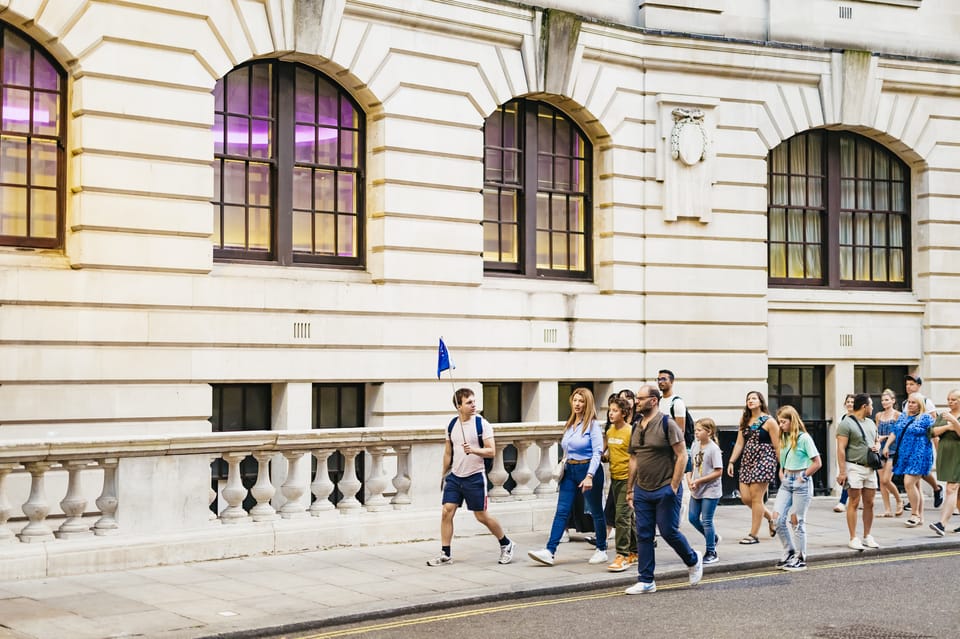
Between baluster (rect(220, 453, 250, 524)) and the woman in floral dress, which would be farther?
the woman in floral dress

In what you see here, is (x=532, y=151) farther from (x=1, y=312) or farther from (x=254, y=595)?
(x=254, y=595)

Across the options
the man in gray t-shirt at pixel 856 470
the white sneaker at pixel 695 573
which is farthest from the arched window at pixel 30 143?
the man in gray t-shirt at pixel 856 470

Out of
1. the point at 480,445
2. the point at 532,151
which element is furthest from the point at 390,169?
the point at 480,445

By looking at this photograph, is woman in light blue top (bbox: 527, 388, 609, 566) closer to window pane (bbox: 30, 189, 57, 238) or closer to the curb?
the curb

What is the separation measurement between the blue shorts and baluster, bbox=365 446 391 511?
5.01ft

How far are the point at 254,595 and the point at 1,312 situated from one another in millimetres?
5956

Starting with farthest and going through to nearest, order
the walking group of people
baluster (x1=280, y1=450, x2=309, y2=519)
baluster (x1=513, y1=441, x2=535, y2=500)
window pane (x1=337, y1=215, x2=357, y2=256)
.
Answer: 1. window pane (x1=337, y1=215, x2=357, y2=256)
2. baluster (x1=513, y1=441, x2=535, y2=500)
3. baluster (x1=280, y1=450, x2=309, y2=519)
4. the walking group of people

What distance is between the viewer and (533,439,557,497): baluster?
17.0m

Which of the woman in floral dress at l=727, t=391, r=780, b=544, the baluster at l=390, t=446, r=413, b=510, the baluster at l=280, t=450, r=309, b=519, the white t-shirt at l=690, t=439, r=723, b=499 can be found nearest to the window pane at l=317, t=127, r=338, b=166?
the baluster at l=390, t=446, r=413, b=510

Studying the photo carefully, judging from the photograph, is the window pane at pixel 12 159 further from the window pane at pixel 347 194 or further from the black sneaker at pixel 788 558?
the black sneaker at pixel 788 558

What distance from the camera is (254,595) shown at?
40.4ft

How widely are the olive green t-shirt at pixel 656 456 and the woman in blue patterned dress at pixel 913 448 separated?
23.3 ft

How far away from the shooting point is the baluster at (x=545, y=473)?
669 inches

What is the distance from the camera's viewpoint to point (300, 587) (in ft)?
41.8
